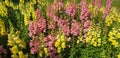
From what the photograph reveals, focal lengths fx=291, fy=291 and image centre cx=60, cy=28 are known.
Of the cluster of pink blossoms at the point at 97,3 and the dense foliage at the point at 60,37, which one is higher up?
the cluster of pink blossoms at the point at 97,3

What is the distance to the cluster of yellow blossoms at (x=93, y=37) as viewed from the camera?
6828 mm

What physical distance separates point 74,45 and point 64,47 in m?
0.74

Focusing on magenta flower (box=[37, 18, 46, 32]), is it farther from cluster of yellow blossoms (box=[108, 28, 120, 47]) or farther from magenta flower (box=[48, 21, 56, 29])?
cluster of yellow blossoms (box=[108, 28, 120, 47])

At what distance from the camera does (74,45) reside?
7.29 meters

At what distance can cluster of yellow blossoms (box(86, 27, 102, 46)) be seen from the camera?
683 centimetres

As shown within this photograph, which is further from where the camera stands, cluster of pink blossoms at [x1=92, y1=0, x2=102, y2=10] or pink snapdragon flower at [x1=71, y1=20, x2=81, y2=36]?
cluster of pink blossoms at [x1=92, y1=0, x2=102, y2=10]

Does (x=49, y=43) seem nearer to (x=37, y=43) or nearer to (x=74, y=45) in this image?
(x=37, y=43)

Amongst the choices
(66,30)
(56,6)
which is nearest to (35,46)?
(66,30)

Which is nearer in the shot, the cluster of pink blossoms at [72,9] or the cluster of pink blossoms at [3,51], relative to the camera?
the cluster of pink blossoms at [3,51]

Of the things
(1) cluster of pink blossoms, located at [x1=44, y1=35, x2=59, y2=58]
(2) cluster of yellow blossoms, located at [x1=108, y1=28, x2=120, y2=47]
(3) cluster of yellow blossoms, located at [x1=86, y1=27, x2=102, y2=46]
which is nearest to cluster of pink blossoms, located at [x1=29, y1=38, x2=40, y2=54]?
(1) cluster of pink blossoms, located at [x1=44, y1=35, x2=59, y2=58]

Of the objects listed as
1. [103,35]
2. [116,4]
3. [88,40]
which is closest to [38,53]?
[88,40]

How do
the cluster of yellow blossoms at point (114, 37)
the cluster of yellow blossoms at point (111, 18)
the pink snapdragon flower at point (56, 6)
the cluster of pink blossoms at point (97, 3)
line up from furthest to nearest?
the cluster of pink blossoms at point (97, 3) < the pink snapdragon flower at point (56, 6) < the cluster of yellow blossoms at point (111, 18) < the cluster of yellow blossoms at point (114, 37)

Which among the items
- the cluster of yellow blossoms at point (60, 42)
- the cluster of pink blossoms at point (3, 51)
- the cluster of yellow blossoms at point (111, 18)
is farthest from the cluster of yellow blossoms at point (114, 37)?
the cluster of pink blossoms at point (3, 51)

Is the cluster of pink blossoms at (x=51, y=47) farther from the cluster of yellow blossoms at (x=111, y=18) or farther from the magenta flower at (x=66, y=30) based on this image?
the cluster of yellow blossoms at (x=111, y=18)
